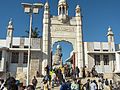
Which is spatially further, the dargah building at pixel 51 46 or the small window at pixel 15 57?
the small window at pixel 15 57

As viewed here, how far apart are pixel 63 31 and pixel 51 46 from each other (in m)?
2.94

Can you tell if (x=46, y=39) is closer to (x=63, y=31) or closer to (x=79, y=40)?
(x=63, y=31)

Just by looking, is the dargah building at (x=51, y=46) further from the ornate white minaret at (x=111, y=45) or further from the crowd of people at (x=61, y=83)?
the crowd of people at (x=61, y=83)

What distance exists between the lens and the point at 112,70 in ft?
116

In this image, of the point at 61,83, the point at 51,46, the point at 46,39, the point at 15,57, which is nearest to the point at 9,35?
the point at 15,57

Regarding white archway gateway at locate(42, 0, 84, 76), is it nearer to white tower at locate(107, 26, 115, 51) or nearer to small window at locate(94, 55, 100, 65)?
small window at locate(94, 55, 100, 65)

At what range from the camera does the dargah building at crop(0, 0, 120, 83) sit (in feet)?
111

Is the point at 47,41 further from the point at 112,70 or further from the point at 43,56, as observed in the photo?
the point at 112,70

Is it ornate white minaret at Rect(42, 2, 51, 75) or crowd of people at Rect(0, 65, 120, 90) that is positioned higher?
ornate white minaret at Rect(42, 2, 51, 75)

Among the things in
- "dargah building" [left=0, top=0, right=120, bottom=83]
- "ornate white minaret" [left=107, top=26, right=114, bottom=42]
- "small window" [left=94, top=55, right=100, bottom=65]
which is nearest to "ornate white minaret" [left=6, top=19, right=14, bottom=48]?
"dargah building" [left=0, top=0, right=120, bottom=83]

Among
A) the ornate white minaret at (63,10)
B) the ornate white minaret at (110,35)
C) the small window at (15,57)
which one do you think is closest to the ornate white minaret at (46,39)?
the ornate white minaret at (63,10)

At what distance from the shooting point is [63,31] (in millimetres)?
35844

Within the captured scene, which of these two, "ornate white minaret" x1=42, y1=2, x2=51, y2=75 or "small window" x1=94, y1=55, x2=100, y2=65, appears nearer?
"ornate white minaret" x1=42, y1=2, x2=51, y2=75

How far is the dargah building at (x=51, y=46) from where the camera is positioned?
33.8 m
